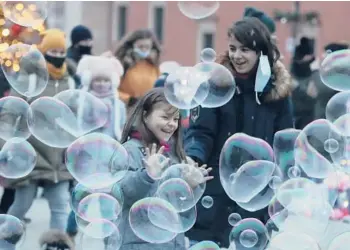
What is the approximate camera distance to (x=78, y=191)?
4.27 metres

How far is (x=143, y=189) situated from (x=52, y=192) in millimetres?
2133

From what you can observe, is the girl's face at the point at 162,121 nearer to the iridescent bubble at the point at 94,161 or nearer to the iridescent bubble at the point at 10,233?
the iridescent bubble at the point at 94,161

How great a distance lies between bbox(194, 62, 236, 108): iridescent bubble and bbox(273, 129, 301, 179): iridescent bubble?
289 millimetres

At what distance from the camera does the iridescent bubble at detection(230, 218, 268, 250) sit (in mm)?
4316

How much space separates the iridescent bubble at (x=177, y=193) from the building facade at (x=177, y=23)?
25.9 metres

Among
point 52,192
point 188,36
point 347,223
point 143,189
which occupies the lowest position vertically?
point 188,36

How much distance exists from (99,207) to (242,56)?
0.91 meters

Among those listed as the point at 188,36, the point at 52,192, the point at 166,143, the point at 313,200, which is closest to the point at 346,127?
the point at 313,200

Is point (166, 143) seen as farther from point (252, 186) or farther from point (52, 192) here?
point (52, 192)

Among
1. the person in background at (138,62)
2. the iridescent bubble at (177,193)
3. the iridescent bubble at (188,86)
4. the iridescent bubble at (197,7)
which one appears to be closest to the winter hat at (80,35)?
the person in background at (138,62)

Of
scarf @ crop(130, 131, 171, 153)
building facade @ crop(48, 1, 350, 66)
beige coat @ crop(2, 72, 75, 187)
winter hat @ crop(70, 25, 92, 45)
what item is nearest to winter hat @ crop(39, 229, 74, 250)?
beige coat @ crop(2, 72, 75, 187)

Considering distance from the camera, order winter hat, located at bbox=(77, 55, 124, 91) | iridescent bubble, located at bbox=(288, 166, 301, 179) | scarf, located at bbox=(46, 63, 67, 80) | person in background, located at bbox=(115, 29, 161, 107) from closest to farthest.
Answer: iridescent bubble, located at bbox=(288, 166, 301, 179)
scarf, located at bbox=(46, 63, 67, 80)
winter hat, located at bbox=(77, 55, 124, 91)
person in background, located at bbox=(115, 29, 161, 107)

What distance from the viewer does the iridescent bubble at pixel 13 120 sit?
4762mm

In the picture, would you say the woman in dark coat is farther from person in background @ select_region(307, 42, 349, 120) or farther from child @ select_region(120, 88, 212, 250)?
person in background @ select_region(307, 42, 349, 120)
